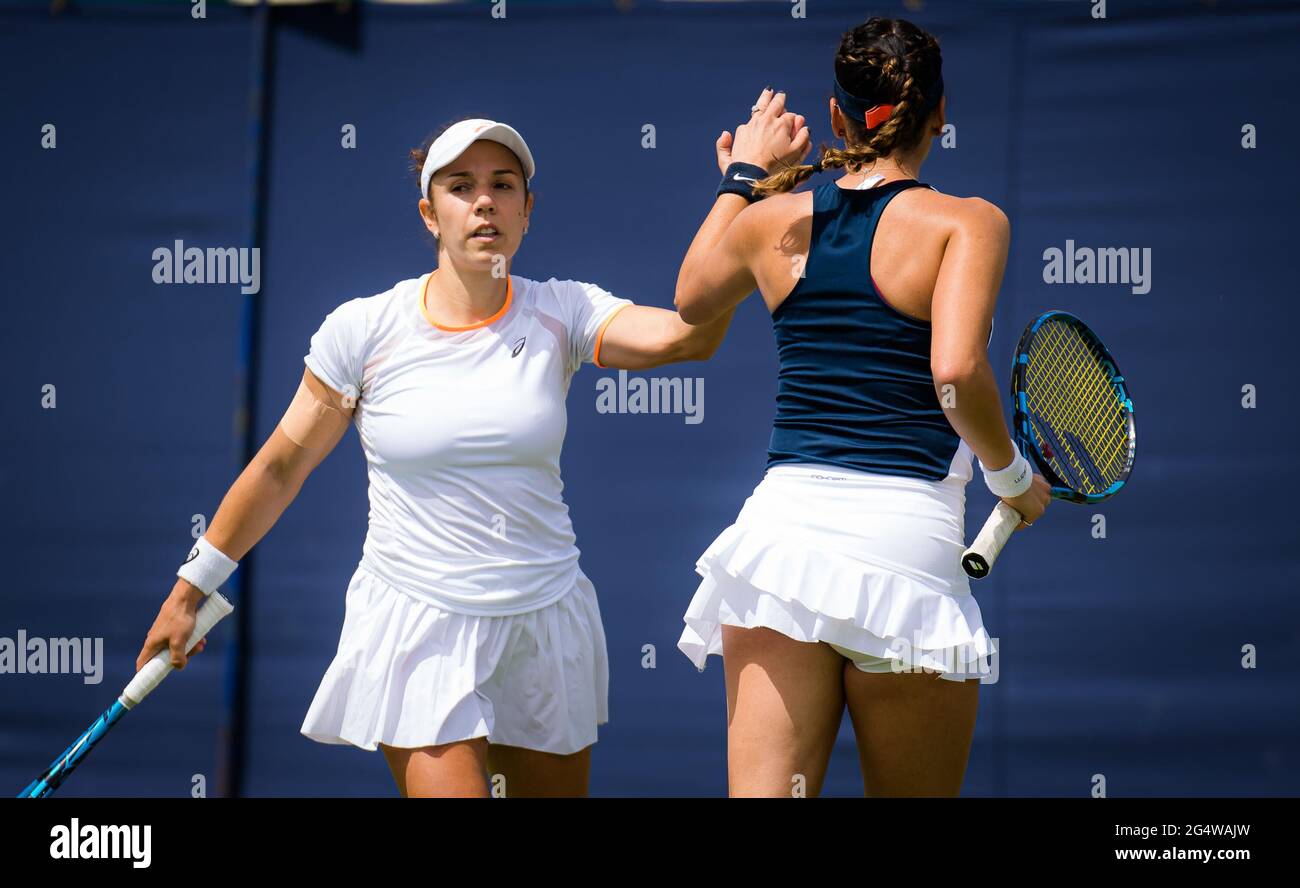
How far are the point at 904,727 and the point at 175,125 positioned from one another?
10.5 feet

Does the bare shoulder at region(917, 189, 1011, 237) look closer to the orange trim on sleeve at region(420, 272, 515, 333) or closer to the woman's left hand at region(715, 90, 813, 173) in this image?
the woman's left hand at region(715, 90, 813, 173)

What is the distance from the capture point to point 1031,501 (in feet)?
8.82

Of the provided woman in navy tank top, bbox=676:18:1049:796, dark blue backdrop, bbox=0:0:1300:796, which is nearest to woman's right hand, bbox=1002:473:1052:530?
woman in navy tank top, bbox=676:18:1049:796

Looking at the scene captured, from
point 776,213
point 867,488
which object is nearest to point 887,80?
point 776,213

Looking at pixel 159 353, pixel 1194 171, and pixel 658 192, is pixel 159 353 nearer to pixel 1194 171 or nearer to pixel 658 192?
pixel 658 192

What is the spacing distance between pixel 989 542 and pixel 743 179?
2.78 feet

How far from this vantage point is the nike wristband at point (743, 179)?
2.90 metres

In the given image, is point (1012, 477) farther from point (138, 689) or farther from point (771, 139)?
point (138, 689)

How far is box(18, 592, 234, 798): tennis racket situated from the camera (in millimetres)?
3270

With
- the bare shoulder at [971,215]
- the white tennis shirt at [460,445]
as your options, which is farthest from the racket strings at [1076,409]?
the white tennis shirt at [460,445]

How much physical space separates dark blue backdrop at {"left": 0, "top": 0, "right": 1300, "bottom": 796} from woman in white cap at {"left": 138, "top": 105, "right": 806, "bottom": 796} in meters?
1.32

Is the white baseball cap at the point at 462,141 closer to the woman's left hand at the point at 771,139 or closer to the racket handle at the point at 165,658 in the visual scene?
the woman's left hand at the point at 771,139

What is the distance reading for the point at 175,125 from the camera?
185 inches
